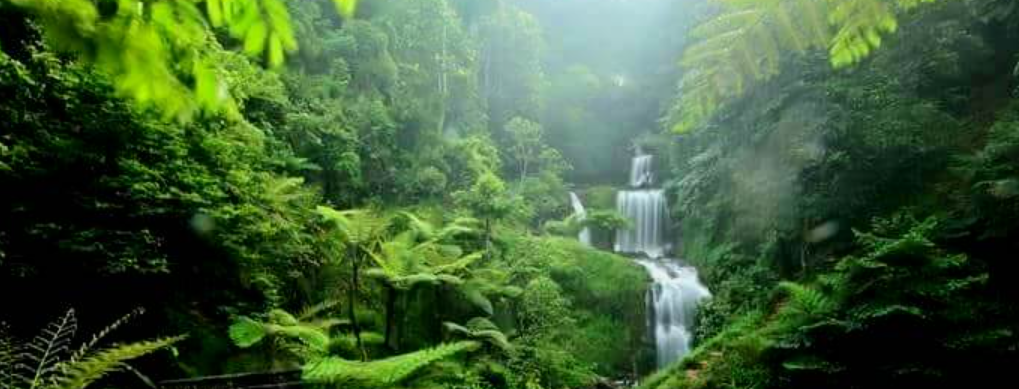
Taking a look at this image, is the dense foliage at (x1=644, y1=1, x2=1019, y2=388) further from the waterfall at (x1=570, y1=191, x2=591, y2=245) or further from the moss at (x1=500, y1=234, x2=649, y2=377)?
the waterfall at (x1=570, y1=191, x2=591, y2=245)

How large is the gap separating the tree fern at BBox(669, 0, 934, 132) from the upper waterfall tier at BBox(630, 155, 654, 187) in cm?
2374

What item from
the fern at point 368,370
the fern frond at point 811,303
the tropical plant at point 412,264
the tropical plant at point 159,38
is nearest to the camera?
the tropical plant at point 159,38

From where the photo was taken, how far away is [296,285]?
9.35m

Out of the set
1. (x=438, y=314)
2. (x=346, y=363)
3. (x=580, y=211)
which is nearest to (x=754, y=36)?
(x=346, y=363)

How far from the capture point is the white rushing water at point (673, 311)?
1463 centimetres

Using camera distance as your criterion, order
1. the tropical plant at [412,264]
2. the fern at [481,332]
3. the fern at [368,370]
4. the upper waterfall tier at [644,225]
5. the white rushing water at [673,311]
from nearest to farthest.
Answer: the fern at [368,370]
the tropical plant at [412,264]
the fern at [481,332]
the white rushing water at [673,311]
the upper waterfall tier at [644,225]

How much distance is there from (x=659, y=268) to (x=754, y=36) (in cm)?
1727

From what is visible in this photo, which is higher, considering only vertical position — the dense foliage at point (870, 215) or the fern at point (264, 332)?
the dense foliage at point (870, 215)

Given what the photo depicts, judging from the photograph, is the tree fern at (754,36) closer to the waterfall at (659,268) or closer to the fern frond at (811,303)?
the fern frond at (811,303)

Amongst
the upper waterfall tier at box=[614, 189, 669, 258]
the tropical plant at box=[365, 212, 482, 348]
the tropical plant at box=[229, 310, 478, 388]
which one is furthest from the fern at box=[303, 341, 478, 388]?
the upper waterfall tier at box=[614, 189, 669, 258]

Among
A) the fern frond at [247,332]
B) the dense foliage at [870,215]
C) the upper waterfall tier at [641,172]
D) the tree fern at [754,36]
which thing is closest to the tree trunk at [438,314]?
A: the dense foliage at [870,215]

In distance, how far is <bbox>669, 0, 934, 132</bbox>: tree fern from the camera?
143cm

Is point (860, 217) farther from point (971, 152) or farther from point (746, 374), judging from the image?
point (746, 374)

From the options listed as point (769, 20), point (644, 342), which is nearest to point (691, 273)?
point (644, 342)
